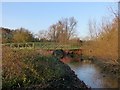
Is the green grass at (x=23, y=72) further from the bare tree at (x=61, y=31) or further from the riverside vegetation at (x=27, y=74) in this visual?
the bare tree at (x=61, y=31)

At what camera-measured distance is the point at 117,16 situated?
19.4 m

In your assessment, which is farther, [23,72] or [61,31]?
[61,31]

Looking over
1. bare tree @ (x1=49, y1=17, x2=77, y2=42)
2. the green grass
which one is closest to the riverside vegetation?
the green grass

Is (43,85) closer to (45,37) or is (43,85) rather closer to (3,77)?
(3,77)

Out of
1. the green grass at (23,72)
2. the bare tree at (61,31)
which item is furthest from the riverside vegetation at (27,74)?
the bare tree at (61,31)

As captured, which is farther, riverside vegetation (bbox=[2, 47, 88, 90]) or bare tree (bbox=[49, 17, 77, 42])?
bare tree (bbox=[49, 17, 77, 42])

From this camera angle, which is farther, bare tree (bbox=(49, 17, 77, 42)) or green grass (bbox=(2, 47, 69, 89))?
A: bare tree (bbox=(49, 17, 77, 42))

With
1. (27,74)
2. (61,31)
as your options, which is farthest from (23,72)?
(61,31)

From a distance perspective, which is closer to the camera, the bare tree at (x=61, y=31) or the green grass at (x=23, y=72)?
the green grass at (x=23, y=72)

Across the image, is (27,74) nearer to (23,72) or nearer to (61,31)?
(23,72)

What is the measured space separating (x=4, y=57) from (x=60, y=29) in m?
43.8

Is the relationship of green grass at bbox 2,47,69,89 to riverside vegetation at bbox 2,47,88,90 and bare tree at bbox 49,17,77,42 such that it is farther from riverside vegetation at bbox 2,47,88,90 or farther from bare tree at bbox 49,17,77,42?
bare tree at bbox 49,17,77,42

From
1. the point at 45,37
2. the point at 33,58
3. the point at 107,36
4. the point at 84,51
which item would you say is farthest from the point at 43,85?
the point at 45,37

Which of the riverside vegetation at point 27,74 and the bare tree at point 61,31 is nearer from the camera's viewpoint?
the riverside vegetation at point 27,74
